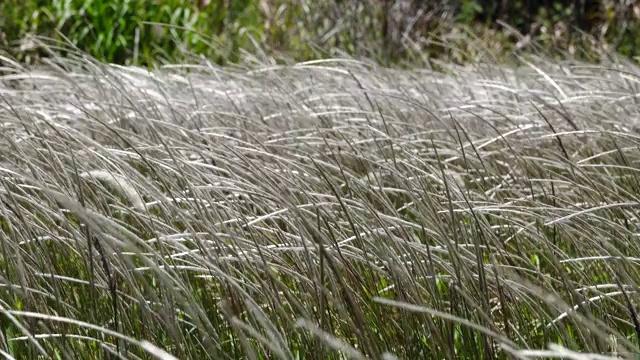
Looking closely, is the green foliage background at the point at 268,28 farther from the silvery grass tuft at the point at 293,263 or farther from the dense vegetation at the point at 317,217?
the silvery grass tuft at the point at 293,263

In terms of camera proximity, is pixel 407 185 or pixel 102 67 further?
pixel 102 67

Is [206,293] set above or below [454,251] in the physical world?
below

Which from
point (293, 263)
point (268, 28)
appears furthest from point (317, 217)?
point (268, 28)

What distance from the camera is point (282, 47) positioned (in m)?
7.20

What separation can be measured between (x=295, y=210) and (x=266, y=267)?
11 centimetres

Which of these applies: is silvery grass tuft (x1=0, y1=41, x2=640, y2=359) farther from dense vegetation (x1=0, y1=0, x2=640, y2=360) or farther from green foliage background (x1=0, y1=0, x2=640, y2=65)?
green foliage background (x1=0, y1=0, x2=640, y2=65)

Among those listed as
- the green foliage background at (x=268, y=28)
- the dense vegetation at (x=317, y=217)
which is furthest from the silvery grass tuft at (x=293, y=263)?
the green foliage background at (x=268, y=28)

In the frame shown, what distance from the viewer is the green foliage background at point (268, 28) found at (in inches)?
248

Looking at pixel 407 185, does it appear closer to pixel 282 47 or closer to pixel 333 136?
pixel 333 136

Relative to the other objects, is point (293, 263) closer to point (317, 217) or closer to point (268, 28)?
point (317, 217)

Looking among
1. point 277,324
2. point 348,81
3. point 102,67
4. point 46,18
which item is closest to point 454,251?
point 277,324

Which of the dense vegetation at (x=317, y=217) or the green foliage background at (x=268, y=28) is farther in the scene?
the green foliage background at (x=268, y=28)

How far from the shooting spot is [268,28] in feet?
24.6

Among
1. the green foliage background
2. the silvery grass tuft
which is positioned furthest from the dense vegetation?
the green foliage background
